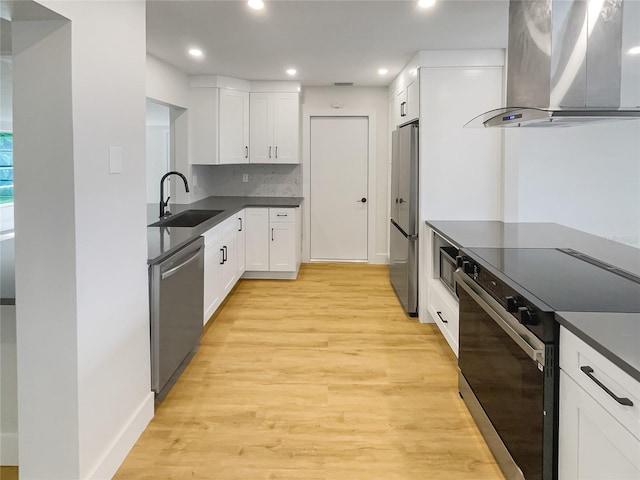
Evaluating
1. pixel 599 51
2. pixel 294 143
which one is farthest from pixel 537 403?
pixel 294 143

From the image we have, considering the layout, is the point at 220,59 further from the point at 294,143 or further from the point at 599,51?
the point at 599,51

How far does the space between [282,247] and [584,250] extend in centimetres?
373

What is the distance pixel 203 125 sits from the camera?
579cm

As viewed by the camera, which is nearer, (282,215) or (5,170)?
(5,170)

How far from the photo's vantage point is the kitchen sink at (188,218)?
447 centimetres

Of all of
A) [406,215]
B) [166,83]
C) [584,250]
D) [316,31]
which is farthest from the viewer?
[166,83]

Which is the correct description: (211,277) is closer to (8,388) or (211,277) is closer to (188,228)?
(188,228)

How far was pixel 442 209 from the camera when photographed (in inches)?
173

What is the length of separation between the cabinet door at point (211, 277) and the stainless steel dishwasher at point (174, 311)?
319 mm

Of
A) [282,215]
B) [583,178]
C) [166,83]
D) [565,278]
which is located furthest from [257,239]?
[565,278]

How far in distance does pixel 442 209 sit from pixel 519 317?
261 centimetres

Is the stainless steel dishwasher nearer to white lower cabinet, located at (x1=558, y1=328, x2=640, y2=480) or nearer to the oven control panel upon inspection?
the oven control panel

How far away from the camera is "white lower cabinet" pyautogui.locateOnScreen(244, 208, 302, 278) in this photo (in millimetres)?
5957

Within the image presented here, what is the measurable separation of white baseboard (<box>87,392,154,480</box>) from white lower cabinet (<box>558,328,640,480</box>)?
177cm
